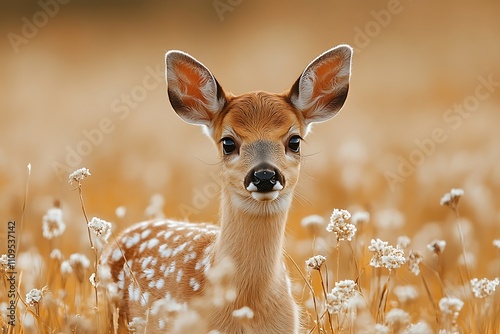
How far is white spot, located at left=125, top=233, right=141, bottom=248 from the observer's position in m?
5.80

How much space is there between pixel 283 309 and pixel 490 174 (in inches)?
199

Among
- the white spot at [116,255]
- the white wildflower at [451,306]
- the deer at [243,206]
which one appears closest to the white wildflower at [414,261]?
the white wildflower at [451,306]

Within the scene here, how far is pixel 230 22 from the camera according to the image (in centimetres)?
1844

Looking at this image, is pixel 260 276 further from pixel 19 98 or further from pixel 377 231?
pixel 19 98

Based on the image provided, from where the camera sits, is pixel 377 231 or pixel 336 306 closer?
pixel 336 306

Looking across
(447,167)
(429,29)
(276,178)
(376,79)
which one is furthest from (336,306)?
(429,29)

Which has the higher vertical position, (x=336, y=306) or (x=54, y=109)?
(x=54, y=109)

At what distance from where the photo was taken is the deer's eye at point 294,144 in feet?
16.2

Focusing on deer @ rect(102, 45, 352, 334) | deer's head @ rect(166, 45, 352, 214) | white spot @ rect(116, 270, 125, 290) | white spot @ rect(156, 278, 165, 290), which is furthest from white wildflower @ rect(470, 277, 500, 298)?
white spot @ rect(116, 270, 125, 290)

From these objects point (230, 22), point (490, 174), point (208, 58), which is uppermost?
point (230, 22)

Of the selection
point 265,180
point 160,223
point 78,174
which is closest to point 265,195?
point 265,180

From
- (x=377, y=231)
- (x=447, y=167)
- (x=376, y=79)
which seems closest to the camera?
(x=377, y=231)

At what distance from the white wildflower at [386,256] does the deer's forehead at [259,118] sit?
0.82 metres

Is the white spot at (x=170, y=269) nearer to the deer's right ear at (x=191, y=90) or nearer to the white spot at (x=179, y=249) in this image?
the white spot at (x=179, y=249)
